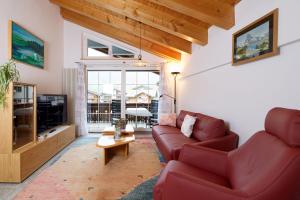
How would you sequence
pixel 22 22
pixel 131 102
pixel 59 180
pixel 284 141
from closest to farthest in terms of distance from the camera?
pixel 284 141, pixel 59 180, pixel 22 22, pixel 131 102

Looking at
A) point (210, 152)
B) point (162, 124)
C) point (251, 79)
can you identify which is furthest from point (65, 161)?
point (251, 79)

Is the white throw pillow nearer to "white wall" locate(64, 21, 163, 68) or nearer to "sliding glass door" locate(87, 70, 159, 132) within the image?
"sliding glass door" locate(87, 70, 159, 132)

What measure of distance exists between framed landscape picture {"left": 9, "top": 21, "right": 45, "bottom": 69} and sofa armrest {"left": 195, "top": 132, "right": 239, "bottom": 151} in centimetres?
325

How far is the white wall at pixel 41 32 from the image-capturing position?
2924mm

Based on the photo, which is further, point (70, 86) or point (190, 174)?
point (70, 86)

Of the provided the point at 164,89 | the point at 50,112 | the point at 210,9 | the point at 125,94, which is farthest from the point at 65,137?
the point at 210,9

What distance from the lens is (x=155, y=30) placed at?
4074mm

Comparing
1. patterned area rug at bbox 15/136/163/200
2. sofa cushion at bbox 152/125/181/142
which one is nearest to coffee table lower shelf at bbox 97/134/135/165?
patterned area rug at bbox 15/136/163/200

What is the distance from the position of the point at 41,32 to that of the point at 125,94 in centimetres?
251

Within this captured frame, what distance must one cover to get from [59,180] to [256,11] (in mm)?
3173

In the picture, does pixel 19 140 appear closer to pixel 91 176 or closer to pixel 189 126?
pixel 91 176

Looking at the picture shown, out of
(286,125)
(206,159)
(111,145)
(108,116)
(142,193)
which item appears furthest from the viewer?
(108,116)

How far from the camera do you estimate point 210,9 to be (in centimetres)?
249

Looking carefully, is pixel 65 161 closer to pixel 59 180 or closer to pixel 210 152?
pixel 59 180
